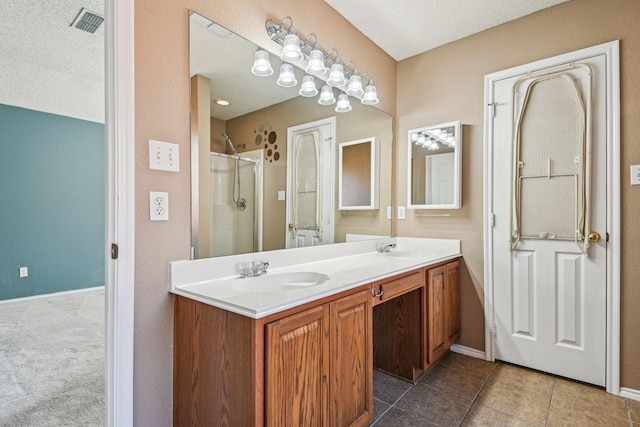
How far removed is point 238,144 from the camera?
5.60 feet

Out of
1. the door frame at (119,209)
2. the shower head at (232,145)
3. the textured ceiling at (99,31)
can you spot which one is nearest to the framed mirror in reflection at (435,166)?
the textured ceiling at (99,31)

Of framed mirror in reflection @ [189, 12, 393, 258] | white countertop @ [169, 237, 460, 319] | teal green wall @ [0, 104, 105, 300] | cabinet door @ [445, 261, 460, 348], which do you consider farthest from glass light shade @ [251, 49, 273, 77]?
teal green wall @ [0, 104, 105, 300]

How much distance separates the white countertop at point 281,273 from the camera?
1.14 metres

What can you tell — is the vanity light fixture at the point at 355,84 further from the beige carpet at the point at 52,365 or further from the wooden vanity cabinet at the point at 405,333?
the beige carpet at the point at 52,365

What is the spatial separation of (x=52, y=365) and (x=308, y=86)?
2.61 m

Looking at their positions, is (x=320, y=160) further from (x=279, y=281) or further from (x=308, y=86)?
(x=279, y=281)

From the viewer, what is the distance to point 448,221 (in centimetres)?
259

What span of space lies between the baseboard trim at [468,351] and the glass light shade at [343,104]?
2027 millimetres

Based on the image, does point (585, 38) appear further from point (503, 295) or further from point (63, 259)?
point (63, 259)

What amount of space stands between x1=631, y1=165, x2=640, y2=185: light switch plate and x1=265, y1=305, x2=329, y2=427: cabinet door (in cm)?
200

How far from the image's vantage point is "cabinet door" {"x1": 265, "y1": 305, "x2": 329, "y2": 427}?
3.53ft

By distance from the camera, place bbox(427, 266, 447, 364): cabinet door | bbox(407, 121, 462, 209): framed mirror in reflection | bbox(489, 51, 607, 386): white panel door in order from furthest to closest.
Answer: bbox(407, 121, 462, 209): framed mirror in reflection
bbox(427, 266, 447, 364): cabinet door
bbox(489, 51, 607, 386): white panel door

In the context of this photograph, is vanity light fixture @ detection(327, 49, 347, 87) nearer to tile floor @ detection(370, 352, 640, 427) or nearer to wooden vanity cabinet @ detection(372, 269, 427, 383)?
wooden vanity cabinet @ detection(372, 269, 427, 383)

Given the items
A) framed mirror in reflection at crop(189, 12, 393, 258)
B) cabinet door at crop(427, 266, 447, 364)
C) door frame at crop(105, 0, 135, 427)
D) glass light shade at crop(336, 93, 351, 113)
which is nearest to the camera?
door frame at crop(105, 0, 135, 427)
